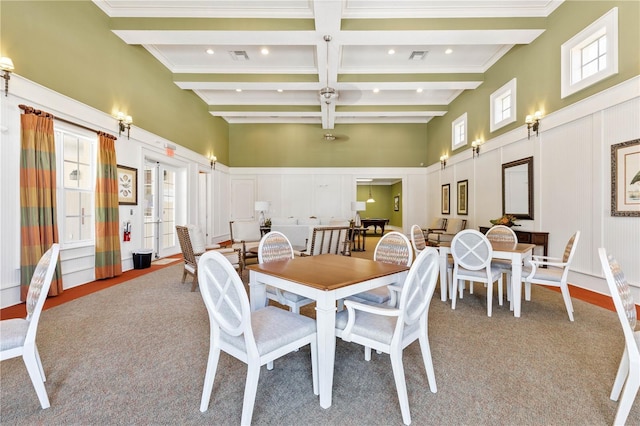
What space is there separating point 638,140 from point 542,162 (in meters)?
1.52

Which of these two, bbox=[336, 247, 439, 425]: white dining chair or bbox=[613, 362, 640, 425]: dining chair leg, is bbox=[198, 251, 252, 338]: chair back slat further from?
bbox=[613, 362, 640, 425]: dining chair leg

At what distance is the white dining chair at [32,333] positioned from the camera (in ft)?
5.26

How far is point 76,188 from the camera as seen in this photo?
432 cm

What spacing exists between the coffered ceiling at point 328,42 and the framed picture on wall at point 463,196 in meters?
2.42

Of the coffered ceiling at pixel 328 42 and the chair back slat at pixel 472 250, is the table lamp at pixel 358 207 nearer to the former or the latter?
the coffered ceiling at pixel 328 42

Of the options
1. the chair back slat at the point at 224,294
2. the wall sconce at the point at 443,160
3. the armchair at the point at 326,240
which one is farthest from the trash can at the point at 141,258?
the wall sconce at the point at 443,160

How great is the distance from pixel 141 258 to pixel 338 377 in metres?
4.80

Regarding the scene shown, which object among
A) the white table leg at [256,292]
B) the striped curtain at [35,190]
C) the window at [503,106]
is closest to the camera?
the white table leg at [256,292]

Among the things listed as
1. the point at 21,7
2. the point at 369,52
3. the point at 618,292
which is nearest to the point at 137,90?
the point at 21,7

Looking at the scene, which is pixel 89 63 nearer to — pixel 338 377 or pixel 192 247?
pixel 192 247

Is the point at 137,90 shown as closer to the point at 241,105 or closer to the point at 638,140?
the point at 241,105

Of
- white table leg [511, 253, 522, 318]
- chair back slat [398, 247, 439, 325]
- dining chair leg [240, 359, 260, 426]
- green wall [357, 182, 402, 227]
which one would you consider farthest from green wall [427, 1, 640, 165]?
green wall [357, 182, 402, 227]

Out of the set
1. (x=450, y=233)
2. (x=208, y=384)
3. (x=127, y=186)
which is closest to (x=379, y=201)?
(x=450, y=233)

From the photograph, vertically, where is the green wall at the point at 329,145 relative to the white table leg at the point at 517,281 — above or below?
above
